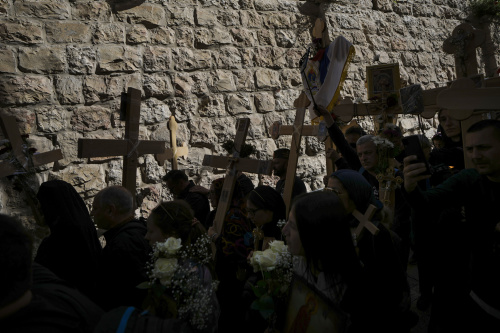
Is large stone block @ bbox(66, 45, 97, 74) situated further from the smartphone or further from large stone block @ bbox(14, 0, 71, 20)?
the smartphone

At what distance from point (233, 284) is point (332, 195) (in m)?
1.66

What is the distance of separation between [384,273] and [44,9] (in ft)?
16.7

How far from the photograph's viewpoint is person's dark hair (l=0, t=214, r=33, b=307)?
1175 mm

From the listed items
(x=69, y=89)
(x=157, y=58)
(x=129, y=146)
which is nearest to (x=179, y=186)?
(x=129, y=146)

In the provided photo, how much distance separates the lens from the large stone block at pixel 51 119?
4.76 m

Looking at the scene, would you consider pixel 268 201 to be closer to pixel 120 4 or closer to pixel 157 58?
pixel 157 58

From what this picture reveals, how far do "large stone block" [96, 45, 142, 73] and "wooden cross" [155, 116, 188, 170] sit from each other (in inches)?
37.2

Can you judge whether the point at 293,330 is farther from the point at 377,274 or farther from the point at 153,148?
the point at 153,148

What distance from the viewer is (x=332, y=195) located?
1707 millimetres

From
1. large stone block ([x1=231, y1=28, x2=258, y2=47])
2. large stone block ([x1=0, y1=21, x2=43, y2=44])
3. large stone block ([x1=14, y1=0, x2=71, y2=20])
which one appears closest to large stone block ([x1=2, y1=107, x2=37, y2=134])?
large stone block ([x1=0, y1=21, x2=43, y2=44])

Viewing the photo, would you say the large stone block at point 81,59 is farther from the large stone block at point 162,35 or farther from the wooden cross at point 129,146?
the wooden cross at point 129,146

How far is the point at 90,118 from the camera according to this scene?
16.6ft

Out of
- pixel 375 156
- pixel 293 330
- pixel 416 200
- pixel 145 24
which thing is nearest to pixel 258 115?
pixel 145 24

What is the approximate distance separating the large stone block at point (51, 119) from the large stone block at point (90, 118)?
0.11m
